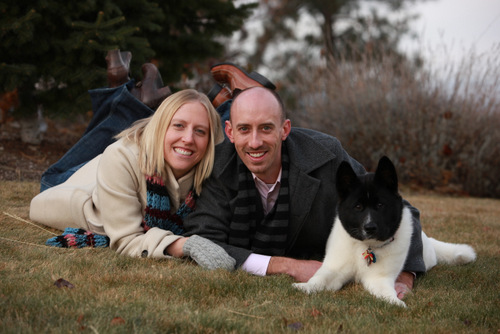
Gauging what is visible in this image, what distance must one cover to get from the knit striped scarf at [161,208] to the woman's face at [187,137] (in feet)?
0.62

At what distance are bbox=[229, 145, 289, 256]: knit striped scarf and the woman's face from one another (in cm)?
33

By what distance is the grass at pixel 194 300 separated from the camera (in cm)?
229

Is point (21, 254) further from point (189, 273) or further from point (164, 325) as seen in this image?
point (164, 325)

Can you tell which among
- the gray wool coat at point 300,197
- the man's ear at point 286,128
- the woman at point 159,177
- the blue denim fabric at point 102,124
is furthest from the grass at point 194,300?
the blue denim fabric at point 102,124

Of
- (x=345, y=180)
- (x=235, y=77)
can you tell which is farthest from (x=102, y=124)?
(x=345, y=180)

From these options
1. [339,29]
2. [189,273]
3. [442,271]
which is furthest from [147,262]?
[339,29]

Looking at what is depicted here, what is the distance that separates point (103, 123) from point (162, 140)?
1.83 metres

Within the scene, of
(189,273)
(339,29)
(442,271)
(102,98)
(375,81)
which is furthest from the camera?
(339,29)

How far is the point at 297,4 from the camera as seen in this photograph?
16.6 meters

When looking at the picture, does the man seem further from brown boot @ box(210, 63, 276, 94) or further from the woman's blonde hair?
brown boot @ box(210, 63, 276, 94)

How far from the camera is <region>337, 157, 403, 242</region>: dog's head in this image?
3.02 m

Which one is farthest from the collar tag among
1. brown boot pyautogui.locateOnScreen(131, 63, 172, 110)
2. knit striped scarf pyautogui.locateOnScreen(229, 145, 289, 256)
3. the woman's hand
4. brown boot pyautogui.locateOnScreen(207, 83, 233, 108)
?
brown boot pyautogui.locateOnScreen(131, 63, 172, 110)

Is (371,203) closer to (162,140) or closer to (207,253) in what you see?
(207,253)

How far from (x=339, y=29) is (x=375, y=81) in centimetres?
740
